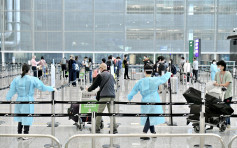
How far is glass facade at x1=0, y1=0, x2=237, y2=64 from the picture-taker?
35188 millimetres

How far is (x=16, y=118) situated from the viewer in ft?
26.1

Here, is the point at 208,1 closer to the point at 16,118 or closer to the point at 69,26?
the point at 69,26

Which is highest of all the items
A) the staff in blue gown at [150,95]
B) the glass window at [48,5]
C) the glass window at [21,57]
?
the glass window at [48,5]

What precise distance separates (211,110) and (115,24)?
90.0ft

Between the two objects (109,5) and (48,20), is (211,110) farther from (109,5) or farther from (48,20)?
(48,20)

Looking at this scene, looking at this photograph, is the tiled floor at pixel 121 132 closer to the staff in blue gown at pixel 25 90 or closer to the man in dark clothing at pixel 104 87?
the staff in blue gown at pixel 25 90

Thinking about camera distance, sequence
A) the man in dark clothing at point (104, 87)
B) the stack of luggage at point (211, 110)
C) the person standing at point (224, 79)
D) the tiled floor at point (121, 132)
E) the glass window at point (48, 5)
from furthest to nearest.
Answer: the glass window at point (48, 5), the person standing at point (224, 79), the man in dark clothing at point (104, 87), the stack of luggage at point (211, 110), the tiled floor at point (121, 132)

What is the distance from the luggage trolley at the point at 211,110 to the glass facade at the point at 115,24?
2632 centimetres

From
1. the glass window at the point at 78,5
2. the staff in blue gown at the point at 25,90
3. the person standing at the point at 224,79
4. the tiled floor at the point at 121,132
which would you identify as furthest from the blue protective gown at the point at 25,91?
the glass window at the point at 78,5

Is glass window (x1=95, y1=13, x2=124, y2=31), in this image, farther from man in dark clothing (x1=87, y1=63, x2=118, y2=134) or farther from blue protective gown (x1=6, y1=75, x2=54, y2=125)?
blue protective gown (x1=6, y1=75, x2=54, y2=125)

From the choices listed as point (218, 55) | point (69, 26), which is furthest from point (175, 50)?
point (69, 26)

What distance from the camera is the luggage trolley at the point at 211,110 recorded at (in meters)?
8.40

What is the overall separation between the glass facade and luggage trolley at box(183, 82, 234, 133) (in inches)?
1036

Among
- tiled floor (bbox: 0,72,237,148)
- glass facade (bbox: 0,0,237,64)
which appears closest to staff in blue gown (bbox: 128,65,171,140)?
tiled floor (bbox: 0,72,237,148)
